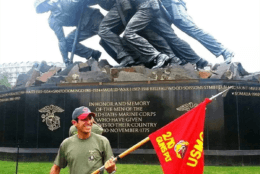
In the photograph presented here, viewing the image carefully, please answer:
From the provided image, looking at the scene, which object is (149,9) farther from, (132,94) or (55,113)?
(55,113)

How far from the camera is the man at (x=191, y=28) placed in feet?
36.6

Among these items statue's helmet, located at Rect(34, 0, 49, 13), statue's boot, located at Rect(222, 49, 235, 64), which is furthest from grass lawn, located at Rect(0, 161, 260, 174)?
statue's helmet, located at Rect(34, 0, 49, 13)

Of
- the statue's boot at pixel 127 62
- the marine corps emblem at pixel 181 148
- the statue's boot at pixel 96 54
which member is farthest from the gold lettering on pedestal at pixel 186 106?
the statue's boot at pixel 96 54

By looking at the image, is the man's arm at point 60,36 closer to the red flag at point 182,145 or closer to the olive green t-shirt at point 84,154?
the red flag at point 182,145

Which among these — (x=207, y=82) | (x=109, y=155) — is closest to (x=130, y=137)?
(x=207, y=82)

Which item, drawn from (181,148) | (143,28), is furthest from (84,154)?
(143,28)

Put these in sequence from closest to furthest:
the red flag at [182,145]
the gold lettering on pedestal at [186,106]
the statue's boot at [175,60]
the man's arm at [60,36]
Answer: the red flag at [182,145] → the gold lettering on pedestal at [186,106] → the statue's boot at [175,60] → the man's arm at [60,36]

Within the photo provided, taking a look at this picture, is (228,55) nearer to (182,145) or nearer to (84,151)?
(182,145)

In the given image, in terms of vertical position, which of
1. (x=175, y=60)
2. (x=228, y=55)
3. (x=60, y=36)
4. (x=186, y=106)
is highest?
(x=60, y=36)

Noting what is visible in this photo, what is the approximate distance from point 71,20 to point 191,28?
5.31 metres

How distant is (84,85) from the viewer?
9680mm

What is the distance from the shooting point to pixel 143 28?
11.3 metres

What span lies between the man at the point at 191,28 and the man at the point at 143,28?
0.53 m

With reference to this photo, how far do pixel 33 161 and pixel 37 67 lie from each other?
17.2ft
